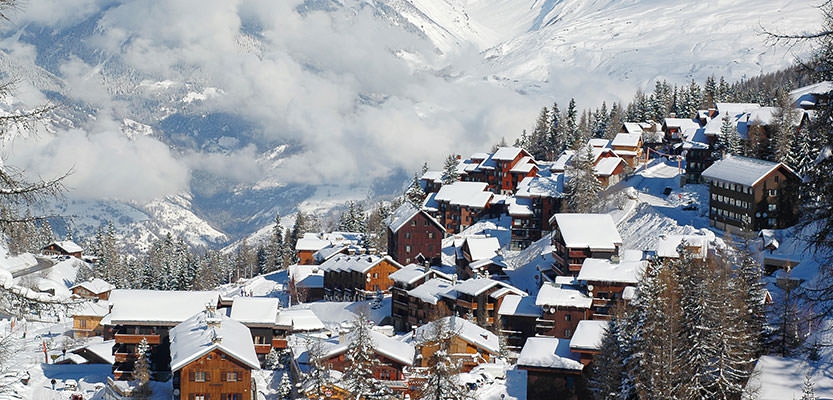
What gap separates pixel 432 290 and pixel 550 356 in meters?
27.1

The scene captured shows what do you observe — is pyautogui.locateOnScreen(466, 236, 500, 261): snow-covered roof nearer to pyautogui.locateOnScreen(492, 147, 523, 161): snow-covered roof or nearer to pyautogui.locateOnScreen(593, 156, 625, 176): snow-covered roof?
pyautogui.locateOnScreen(593, 156, 625, 176): snow-covered roof

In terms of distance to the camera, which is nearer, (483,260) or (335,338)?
(335,338)

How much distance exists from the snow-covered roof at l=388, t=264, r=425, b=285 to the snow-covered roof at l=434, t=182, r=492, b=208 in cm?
3132

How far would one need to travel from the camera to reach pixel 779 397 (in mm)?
35906

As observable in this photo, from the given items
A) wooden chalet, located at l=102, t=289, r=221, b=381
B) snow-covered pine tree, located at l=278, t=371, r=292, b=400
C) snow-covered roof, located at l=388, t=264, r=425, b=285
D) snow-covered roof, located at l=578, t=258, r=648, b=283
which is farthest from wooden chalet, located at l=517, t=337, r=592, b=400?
snow-covered roof, located at l=388, t=264, r=425, b=285

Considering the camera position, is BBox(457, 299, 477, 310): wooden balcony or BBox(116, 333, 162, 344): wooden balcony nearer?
BBox(116, 333, 162, 344): wooden balcony

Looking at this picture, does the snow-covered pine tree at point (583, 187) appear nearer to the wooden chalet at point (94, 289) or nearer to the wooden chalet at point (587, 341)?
the wooden chalet at point (587, 341)

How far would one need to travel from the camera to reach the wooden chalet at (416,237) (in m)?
107

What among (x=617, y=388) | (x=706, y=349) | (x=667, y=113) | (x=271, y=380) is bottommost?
(x=271, y=380)

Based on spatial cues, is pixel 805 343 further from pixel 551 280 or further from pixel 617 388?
pixel 551 280

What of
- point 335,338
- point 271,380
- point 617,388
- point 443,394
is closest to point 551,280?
point 335,338

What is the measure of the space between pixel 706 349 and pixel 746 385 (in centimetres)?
227

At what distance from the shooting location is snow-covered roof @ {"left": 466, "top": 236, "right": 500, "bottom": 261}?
9396 centimetres

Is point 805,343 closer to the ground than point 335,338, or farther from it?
farther from it
